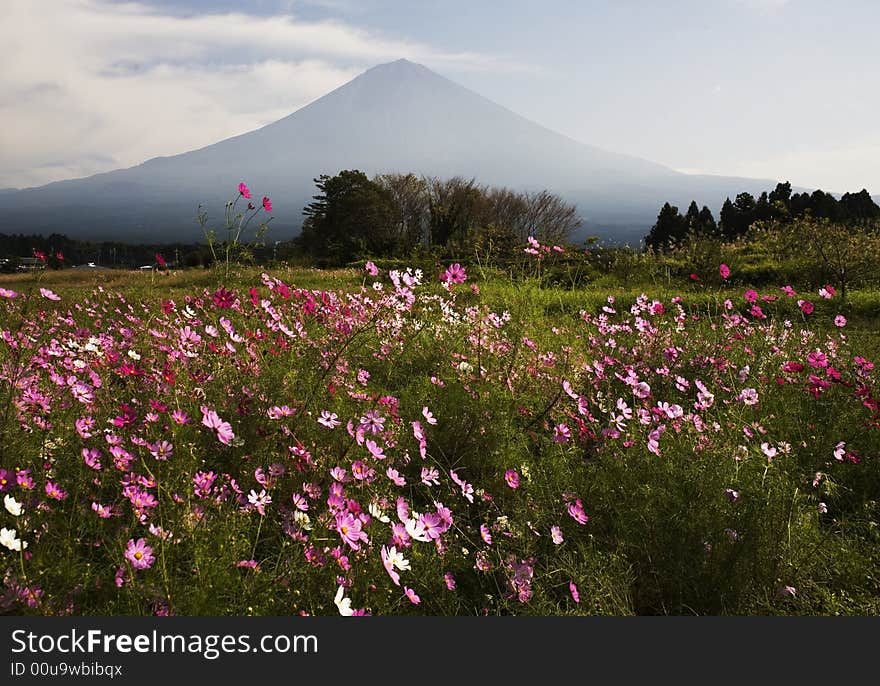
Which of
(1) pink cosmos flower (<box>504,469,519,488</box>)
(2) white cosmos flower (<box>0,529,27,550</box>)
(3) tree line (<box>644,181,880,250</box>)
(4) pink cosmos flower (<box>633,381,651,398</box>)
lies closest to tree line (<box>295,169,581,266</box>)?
(3) tree line (<box>644,181,880,250</box>)

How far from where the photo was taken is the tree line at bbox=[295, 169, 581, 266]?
30.2 metres

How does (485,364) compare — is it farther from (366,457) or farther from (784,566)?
(784,566)

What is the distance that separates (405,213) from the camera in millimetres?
35812

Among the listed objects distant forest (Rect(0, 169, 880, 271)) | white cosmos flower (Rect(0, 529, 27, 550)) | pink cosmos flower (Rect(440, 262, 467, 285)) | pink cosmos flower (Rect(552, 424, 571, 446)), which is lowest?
pink cosmos flower (Rect(552, 424, 571, 446))

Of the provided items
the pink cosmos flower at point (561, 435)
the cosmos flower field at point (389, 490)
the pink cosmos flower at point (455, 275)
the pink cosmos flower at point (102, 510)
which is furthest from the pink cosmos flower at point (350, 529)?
the pink cosmos flower at point (455, 275)

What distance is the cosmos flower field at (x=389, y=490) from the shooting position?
172cm

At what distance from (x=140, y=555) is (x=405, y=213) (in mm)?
35158

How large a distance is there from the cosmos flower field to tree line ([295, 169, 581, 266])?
83.3 feet

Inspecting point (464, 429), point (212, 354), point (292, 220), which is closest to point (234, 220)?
point (212, 354)

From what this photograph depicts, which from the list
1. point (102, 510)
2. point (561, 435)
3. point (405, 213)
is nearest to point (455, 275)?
point (561, 435)

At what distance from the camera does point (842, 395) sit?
3.70 m

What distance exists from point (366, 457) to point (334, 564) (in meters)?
0.55

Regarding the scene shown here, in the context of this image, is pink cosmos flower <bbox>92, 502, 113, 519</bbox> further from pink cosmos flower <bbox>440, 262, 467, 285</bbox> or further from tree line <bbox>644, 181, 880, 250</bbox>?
tree line <bbox>644, 181, 880, 250</bbox>

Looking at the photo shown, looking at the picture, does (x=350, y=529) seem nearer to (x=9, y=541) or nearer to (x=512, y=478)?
(x=9, y=541)
